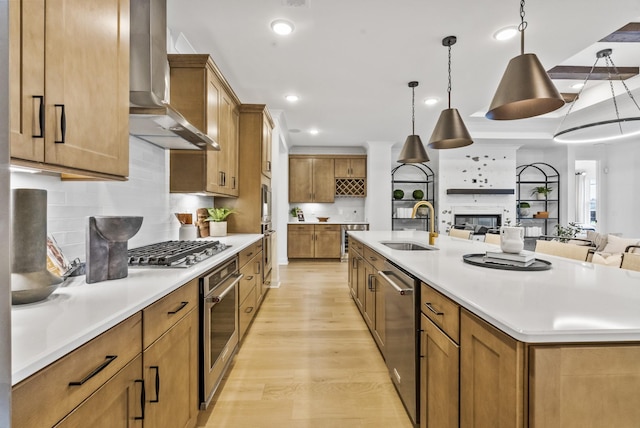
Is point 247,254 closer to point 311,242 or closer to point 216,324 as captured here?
point 216,324

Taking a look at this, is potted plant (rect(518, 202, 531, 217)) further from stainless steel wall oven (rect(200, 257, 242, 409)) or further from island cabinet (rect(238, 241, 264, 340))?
stainless steel wall oven (rect(200, 257, 242, 409))

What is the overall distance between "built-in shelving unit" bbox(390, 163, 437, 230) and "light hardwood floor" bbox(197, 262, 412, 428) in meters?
4.51

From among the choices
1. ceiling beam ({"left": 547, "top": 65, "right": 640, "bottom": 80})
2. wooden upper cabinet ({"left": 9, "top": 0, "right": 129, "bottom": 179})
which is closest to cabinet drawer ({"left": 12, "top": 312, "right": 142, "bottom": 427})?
wooden upper cabinet ({"left": 9, "top": 0, "right": 129, "bottom": 179})

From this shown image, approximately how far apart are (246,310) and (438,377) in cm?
185

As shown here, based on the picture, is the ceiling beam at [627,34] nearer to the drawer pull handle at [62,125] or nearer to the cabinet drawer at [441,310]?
the cabinet drawer at [441,310]

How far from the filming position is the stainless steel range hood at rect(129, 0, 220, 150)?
1707 millimetres

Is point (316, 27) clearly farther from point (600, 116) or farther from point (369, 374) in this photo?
point (600, 116)

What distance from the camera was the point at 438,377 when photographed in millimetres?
1317

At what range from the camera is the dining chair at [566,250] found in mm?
2119

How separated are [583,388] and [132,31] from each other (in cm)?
251

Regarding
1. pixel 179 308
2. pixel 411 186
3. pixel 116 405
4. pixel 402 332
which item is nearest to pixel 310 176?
pixel 411 186

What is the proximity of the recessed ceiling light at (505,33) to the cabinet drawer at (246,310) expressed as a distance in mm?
3140

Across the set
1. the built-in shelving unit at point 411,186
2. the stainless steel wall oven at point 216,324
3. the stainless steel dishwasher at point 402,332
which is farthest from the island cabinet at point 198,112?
the built-in shelving unit at point 411,186

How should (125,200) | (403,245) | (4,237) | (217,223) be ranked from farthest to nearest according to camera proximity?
(217,223) → (403,245) → (125,200) → (4,237)
